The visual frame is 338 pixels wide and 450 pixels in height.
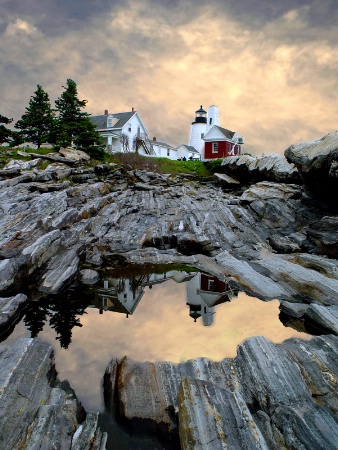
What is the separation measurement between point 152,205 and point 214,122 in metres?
55.7

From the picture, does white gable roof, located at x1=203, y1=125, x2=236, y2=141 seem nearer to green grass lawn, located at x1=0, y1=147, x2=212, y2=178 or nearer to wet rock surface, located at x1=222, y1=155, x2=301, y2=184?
green grass lawn, located at x1=0, y1=147, x2=212, y2=178

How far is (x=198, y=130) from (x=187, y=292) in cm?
7217

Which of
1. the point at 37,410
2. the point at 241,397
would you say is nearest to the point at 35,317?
the point at 37,410

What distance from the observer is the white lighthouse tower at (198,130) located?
89.1 m

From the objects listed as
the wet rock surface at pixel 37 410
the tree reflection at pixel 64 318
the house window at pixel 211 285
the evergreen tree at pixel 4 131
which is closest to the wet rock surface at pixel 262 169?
the house window at pixel 211 285

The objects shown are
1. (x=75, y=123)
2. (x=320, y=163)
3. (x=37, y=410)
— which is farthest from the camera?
(x=75, y=123)

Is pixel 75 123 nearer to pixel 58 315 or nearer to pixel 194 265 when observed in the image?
pixel 194 265

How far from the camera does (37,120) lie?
56781mm

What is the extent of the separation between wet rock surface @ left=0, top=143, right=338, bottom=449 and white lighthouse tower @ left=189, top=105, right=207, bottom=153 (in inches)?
1445

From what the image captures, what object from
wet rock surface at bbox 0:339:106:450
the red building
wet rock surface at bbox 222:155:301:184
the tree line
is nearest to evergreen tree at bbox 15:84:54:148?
the tree line

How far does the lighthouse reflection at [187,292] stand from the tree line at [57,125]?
35.1 m

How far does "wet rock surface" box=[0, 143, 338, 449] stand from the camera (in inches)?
344

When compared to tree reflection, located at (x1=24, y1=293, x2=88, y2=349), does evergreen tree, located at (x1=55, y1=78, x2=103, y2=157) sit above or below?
above

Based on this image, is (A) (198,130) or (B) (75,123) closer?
(B) (75,123)
